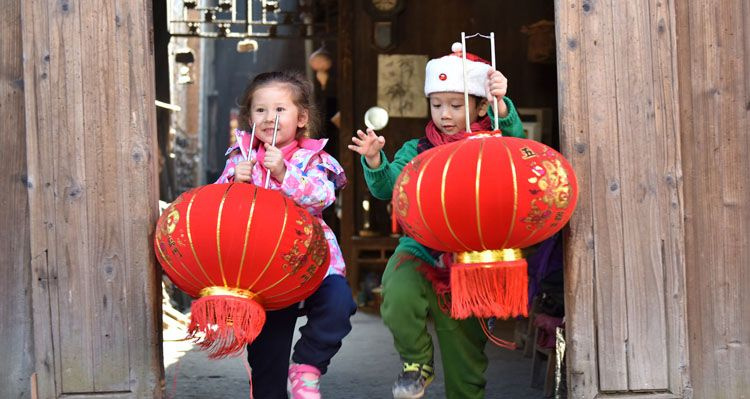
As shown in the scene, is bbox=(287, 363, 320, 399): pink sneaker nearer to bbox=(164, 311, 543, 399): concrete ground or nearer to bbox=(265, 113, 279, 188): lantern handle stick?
bbox=(265, 113, 279, 188): lantern handle stick

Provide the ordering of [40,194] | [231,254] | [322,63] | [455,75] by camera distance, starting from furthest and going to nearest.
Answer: [322,63], [455,75], [40,194], [231,254]

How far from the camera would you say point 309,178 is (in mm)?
3561

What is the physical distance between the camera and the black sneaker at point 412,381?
346cm

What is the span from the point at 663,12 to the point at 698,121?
43 cm

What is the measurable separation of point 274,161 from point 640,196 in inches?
51.2

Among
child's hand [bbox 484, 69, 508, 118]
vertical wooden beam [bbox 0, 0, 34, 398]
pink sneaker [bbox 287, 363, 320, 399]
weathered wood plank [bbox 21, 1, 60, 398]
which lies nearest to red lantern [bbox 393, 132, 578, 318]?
child's hand [bbox 484, 69, 508, 118]

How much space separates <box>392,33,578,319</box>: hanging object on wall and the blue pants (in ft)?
1.81

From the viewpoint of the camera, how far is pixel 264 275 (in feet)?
10.00

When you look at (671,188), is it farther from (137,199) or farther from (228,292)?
(137,199)

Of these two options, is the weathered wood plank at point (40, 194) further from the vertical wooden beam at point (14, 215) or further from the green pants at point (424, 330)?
the green pants at point (424, 330)

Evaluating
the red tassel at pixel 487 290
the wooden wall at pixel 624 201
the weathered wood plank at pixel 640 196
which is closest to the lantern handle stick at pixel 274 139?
the red tassel at pixel 487 290

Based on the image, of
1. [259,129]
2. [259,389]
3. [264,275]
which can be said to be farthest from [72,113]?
[259,389]

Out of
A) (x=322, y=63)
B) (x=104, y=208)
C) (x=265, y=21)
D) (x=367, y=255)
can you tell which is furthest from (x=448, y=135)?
(x=322, y=63)

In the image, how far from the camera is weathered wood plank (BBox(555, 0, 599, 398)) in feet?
11.2
